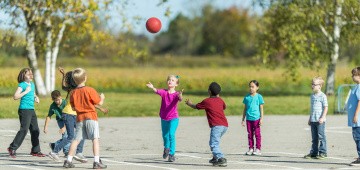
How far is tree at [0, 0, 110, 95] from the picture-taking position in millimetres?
36625

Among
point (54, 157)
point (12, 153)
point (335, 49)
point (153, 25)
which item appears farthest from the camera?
point (335, 49)

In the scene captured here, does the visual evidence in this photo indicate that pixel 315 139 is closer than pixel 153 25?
Yes

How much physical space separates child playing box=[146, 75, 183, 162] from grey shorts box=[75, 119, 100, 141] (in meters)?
1.56

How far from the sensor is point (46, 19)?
38438 millimetres

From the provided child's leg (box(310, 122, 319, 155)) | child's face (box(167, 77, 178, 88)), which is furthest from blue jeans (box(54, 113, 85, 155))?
child's leg (box(310, 122, 319, 155))

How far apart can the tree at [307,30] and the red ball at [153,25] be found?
1703cm

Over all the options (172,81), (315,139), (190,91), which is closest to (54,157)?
(172,81)

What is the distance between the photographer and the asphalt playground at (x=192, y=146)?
1501 cm

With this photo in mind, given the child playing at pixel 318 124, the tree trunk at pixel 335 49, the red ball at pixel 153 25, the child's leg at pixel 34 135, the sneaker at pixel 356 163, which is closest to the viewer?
the sneaker at pixel 356 163

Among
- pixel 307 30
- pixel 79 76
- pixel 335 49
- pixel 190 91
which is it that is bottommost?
pixel 190 91

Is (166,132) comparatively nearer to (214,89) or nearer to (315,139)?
(214,89)

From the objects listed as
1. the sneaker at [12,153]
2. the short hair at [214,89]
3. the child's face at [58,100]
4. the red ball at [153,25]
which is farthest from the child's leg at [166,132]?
the red ball at [153,25]

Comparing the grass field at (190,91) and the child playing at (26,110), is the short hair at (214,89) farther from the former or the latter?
the grass field at (190,91)

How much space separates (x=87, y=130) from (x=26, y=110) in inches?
90.5
